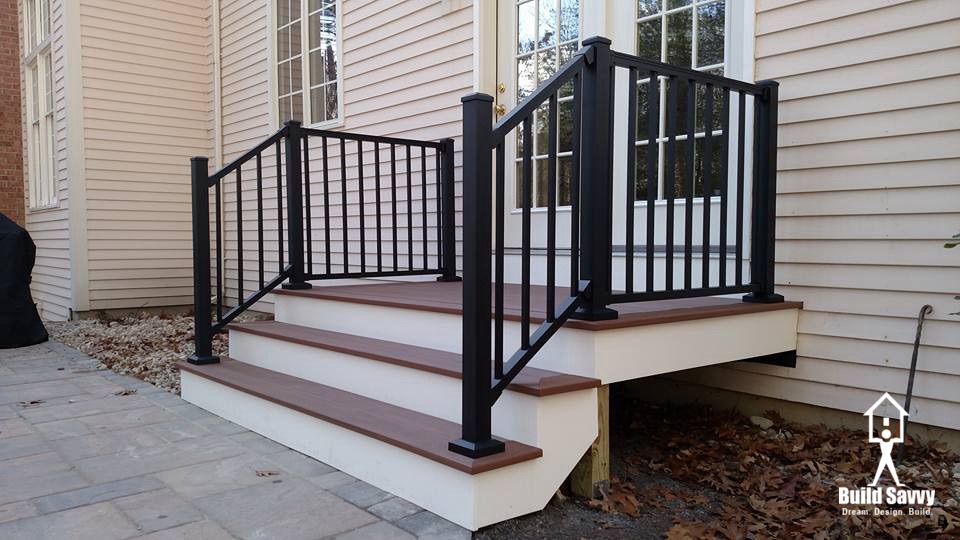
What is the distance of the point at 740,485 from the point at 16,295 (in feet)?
18.3

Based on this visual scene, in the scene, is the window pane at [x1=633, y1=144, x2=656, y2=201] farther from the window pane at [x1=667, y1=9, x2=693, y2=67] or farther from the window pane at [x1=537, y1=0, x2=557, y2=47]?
the window pane at [x1=537, y1=0, x2=557, y2=47]

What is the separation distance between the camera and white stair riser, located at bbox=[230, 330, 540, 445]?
2123 millimetres

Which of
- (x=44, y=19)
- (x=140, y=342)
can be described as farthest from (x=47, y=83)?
(x=140, y=342)

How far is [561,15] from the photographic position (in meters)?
3.81

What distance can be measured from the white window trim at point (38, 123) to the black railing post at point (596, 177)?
7200 millimetres

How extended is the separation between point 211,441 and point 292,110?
4.03 m

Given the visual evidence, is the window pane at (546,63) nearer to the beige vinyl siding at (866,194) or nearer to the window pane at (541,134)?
the window pane at (541,134)

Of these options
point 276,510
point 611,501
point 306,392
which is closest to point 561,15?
point 306,392

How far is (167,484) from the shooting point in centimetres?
235

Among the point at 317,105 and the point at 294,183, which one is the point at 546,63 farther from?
the point at 317,105

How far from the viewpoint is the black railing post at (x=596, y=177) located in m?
2.21

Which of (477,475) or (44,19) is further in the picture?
(44,19)

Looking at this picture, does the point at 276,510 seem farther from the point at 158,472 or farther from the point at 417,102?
the point at 417,102

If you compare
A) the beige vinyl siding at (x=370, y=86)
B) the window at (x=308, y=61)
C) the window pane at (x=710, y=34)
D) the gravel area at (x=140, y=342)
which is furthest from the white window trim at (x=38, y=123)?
the window pane at (x=710, y=34)
